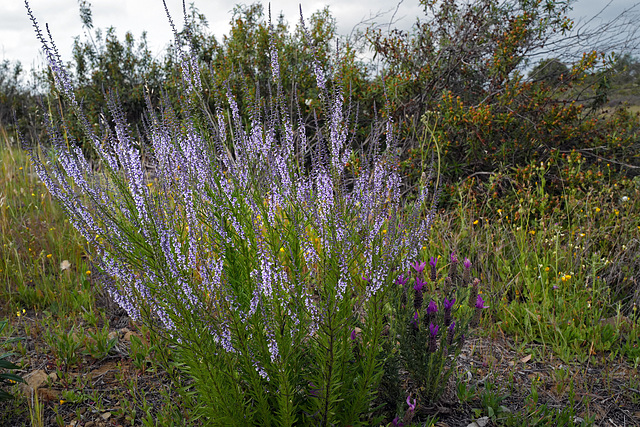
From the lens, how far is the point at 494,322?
3.97 metres

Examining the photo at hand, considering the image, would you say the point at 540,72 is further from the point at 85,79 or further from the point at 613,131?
the point at 85,79

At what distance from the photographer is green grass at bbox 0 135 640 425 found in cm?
292

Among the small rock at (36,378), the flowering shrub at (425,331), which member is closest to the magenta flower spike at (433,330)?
the flowering shrub at (425,331)

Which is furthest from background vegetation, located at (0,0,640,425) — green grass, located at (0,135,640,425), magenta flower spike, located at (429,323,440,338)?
magenta flower spike, located at (429,323,440,338)

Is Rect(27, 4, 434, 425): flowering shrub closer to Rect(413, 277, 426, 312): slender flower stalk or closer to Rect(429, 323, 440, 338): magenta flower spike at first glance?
Rect(413, 277, 426, 312): slender flower stalk

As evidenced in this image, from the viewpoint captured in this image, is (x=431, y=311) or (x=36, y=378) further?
(x=36, y=378)

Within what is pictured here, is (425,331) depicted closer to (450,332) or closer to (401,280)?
(450,332)

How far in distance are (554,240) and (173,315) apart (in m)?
3.94

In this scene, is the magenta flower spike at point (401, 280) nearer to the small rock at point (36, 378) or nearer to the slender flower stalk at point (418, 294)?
the slender flower stalk at point (418, 294)

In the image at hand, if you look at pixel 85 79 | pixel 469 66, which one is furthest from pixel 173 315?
pixel 85 79

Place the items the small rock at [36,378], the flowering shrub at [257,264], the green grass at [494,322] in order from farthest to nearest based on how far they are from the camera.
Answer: the small rock at [36,378], the green grass at [494,322], the flowering shrub at [257,264]

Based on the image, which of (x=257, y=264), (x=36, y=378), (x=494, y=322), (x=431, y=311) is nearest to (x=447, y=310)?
(x=431, y=311)

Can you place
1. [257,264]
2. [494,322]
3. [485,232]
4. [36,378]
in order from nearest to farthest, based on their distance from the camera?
[257,264], [36,378], [494,322], [485,232]

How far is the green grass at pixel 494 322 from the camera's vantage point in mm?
2922
